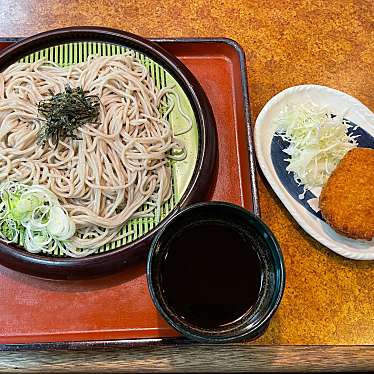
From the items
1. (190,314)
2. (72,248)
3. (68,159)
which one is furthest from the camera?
(68,159)

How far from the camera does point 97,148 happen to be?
1847 mm

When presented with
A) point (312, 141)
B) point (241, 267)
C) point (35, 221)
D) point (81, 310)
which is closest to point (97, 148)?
point (35, 221)

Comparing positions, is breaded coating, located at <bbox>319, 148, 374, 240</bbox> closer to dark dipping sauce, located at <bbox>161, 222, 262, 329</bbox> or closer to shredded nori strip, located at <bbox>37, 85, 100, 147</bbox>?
dark dipping sauce, located at <bbox>161, 222, 262, 329</bbox>

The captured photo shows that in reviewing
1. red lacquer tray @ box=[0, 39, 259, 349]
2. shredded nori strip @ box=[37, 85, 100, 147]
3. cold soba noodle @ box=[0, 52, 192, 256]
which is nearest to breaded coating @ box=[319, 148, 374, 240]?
red lacquer tray @ box=[0, 39, 259, 349]

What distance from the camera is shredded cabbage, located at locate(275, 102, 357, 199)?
1.99 m

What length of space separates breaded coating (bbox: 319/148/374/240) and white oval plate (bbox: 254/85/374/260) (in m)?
0.05

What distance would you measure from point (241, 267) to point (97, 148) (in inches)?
25.8

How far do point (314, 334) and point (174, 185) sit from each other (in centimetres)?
72

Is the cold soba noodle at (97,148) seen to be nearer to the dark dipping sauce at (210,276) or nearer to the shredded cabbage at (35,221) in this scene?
the shredded cabbage at (35,221)

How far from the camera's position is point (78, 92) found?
6.16 ft

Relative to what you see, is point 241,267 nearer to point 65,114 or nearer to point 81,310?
point 81,310

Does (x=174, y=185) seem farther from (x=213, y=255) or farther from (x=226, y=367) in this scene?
Answer: (x=226, y=367)

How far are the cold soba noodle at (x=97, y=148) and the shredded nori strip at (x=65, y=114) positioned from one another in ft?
0.07

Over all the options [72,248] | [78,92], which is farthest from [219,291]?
[78,92]
